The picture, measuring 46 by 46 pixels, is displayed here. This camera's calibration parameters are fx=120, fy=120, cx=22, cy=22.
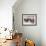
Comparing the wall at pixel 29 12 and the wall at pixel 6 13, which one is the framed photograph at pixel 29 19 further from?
the wall at pixel 6 13

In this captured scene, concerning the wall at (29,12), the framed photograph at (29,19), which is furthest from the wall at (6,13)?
the framed photograph at (29,19)

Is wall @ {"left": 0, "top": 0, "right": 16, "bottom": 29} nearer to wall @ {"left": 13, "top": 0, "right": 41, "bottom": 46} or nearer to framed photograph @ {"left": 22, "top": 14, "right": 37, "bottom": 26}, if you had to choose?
wall @ {"left": 13, "top": 0, "right": 41, "bottom": 46}

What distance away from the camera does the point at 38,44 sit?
5656 millimetres

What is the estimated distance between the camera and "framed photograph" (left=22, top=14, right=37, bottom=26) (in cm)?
557

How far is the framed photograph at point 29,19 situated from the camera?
18.3ft

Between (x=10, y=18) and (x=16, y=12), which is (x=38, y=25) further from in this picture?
(x=10, y=18)

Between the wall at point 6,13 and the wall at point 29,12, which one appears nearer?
the wall at point 6,13

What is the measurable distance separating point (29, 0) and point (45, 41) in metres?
2.03

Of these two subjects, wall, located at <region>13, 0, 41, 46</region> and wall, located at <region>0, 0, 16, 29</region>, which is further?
wall, located at <region>13, 0, 41, 46</region>

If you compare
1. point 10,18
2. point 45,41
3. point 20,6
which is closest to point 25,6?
point 20,6

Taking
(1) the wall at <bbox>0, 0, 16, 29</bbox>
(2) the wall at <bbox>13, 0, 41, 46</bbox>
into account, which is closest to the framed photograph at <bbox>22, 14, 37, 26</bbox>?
(2) the wall at <bbox>13, 0, 41, 46</bbox>

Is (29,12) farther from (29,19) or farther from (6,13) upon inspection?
(6,13)

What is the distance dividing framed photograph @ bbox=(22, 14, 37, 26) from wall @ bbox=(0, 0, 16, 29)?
1.07 metres

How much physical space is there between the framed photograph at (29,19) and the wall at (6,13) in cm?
107
